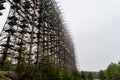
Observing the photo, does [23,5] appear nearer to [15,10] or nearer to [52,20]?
[15,10]

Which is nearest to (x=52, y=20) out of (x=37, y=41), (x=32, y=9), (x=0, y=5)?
(x=37, y=41)

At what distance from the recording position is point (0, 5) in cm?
2036

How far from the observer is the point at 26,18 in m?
31.7

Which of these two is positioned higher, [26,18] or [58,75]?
[26,18]

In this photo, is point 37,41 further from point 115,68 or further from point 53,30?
point 115,68

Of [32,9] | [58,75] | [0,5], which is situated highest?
[32,9]

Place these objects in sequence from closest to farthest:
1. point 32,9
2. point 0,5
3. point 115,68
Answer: point 0,5 < point 32,9 < point 115,68

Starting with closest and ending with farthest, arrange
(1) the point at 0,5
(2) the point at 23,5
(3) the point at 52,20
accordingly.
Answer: (1) the point at 0,5 → (2) the point at 23,5 → (3) the point at 52,20

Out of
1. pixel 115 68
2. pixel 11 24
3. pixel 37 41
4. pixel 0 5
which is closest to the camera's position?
pixel 0 5

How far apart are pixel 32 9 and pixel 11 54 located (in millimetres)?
8182

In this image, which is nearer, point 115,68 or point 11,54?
point 11,54

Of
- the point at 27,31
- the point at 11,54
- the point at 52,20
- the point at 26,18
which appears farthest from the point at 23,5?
the point at 52,20

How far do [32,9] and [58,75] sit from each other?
941 cm

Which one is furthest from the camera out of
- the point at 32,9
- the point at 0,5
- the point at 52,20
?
the point at 52,20
